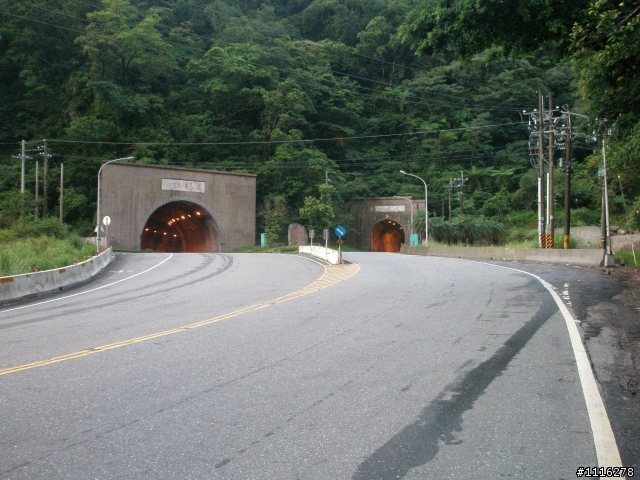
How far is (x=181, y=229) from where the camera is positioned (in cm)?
7350

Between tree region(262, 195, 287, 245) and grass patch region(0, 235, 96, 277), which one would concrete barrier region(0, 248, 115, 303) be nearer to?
grass patch region(0, 235, 96, 277)

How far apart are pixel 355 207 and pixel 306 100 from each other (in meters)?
13.1

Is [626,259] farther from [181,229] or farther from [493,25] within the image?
[181,229]

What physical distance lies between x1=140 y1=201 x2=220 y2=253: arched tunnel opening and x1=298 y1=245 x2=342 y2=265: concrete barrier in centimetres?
1728

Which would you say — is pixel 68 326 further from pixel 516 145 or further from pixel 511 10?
pixel 516 145

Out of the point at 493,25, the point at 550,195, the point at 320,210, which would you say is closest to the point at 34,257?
the point at 493,25

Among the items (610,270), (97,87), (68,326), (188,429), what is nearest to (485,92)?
(97,87)

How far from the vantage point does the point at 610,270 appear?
27.3 meters

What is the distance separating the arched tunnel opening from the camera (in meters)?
60.9

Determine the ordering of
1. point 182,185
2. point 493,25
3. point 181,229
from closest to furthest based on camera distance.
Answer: point 493,25 < point 182,185 < point 181,229

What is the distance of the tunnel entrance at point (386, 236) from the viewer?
7444 cm

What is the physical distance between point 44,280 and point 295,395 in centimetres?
1549

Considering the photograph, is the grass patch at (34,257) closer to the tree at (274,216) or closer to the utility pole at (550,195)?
the utility pole at (550,195)

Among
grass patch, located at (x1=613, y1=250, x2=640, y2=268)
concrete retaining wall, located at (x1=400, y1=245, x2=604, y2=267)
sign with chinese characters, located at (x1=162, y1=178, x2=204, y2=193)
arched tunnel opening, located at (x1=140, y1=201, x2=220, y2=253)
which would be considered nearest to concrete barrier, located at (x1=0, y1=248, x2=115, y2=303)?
concrete retaining wall, located at (x1=400, y1=245, x2=604, y2=267)
